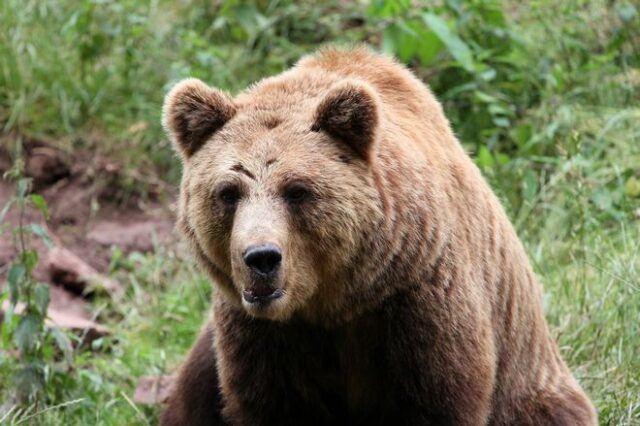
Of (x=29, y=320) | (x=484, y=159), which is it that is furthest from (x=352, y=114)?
(x=484, y=159)

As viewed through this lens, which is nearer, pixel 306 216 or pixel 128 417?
pixel 306 216

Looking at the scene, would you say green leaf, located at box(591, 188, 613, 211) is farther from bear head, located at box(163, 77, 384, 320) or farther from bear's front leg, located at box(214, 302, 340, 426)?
bear head, located at box(163, 77, 384, 320)

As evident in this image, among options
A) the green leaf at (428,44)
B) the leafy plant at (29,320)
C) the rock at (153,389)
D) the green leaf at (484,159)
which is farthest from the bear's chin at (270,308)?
the green leaf at (428,44)

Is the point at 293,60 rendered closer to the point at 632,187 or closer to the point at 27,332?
the point at 632,187

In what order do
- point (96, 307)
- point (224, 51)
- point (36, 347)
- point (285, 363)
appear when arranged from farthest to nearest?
point (224, 51) → point (96, 307) → point (36, 347) → point (285, 363)

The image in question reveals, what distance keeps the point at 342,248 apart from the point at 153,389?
2548mm

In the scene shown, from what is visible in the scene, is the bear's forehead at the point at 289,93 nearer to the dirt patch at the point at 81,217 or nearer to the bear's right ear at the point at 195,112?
the bear's right ear at the point at 195,112

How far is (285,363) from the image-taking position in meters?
4.84

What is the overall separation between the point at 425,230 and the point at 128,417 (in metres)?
2.75

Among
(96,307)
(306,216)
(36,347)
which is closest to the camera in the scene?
(306,216)

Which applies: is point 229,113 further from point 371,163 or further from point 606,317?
point 606,317

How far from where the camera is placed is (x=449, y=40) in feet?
27.6

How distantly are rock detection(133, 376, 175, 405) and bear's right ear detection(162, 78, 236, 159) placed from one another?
2.20 metres

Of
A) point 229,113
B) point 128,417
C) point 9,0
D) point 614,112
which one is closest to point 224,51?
point 9,0
